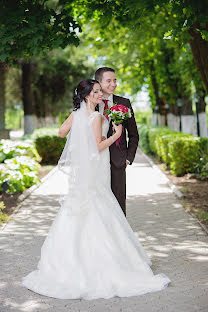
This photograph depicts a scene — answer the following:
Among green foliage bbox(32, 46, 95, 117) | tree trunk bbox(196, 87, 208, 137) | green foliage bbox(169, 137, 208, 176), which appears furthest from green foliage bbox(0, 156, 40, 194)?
green foliage bbox(32, 46, 95, 117)

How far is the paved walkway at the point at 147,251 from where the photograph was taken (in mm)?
4547

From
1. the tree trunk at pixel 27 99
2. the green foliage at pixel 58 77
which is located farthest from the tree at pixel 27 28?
the green foliage at pixel 58 77

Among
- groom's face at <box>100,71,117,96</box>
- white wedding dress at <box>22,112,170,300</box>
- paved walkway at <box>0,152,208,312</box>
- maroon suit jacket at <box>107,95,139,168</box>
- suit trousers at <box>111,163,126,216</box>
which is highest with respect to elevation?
groom's face at <box>100,71,117,96</box>

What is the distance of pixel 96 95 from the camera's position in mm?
5316

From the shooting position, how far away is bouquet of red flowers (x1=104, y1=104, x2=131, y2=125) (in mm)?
5250

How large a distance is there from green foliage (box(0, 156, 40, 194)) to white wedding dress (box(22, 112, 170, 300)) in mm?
6150

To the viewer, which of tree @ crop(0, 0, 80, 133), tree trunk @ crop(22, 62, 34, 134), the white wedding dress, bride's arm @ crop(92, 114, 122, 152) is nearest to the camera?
the white wedding dress

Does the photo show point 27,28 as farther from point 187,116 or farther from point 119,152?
point 187,116

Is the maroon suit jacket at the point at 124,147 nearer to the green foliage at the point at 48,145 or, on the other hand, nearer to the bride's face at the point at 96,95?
the bride's face at the point at 96,95

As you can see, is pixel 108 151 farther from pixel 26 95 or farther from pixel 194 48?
pixel 26 95

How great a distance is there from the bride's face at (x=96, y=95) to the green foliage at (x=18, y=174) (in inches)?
255

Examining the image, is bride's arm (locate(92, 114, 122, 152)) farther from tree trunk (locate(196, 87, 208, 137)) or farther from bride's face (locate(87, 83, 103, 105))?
tree trunk (locate(196, 87, 208, 137))

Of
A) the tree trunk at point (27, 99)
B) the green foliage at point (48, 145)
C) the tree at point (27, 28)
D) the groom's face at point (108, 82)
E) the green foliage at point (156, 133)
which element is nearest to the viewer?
the groom's face at point (108, 82)

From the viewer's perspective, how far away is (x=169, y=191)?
488 inches
